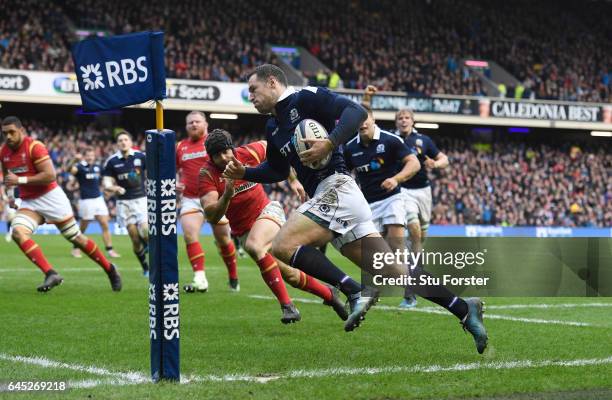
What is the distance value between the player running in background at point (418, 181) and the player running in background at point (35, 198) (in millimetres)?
4131

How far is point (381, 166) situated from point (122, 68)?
567cm

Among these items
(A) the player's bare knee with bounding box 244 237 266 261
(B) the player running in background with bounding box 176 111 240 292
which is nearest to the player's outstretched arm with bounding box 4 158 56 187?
(B) the player running in background with bounding box 176 111 240 292

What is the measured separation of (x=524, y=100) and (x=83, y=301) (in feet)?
117

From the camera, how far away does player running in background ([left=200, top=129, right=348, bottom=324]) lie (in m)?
8.70

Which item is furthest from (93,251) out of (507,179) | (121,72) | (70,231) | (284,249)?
(507,179)

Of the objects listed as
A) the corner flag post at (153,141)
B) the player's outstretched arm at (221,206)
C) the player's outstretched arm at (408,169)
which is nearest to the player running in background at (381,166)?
the player's outstretched arm at (408,169)

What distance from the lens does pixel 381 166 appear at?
35.5ft

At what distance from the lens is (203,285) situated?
40.1 feet

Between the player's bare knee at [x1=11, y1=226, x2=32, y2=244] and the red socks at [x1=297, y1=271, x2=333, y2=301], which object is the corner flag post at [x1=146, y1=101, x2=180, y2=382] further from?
the player's bare knee at [x1=11, y1=226, x2=32, y2=244]

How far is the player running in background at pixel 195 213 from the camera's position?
1209 cm

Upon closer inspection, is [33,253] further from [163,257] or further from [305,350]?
[163,257]

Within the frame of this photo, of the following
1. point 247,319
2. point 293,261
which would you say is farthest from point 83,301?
point 293,261

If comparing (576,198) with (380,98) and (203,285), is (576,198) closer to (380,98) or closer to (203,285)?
(380,98)

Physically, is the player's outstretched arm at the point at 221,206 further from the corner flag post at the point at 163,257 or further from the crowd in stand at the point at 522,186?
the crowd in stand at the point at 522,186
